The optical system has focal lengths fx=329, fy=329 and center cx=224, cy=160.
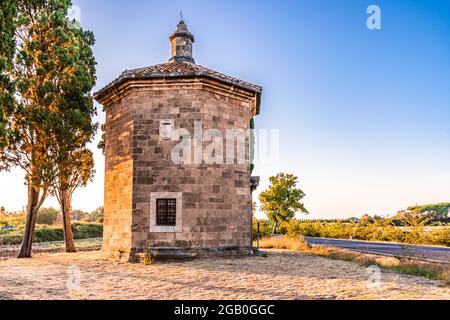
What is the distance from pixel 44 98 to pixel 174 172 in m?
6.43

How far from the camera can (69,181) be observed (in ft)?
50.2

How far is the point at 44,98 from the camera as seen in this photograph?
1319 cm

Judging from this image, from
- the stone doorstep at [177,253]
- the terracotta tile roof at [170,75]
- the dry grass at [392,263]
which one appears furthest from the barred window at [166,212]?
the dry grass at [392,263]

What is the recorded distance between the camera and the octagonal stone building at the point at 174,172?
36.8 feet

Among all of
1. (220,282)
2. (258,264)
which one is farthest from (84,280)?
(258,264)

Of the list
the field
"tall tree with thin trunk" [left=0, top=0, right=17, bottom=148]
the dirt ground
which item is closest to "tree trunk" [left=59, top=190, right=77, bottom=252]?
"tall tree with thin trunk" [left=0, top=0, right=17, bottom=148]

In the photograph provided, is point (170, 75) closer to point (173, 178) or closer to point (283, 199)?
point (173, 178)

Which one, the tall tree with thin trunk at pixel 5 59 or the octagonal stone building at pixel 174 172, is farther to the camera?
the octagonal stone building at pixel 174 172

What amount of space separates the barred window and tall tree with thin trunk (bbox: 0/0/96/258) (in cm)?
523

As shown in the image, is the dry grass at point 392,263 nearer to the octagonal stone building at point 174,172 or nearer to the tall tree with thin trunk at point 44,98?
the octagonal stone building at point 174,172

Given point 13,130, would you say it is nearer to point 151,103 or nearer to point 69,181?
point 69,181

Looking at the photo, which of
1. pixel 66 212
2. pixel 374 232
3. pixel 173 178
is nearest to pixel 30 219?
pixel 66 212

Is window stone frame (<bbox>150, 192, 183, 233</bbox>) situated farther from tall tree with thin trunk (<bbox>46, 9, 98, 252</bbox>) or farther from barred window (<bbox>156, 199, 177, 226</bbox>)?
tall tree with thin trunk (<bbox>46, 9, 98, 252</bbox>)

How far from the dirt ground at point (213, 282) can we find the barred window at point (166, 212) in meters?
1.48
